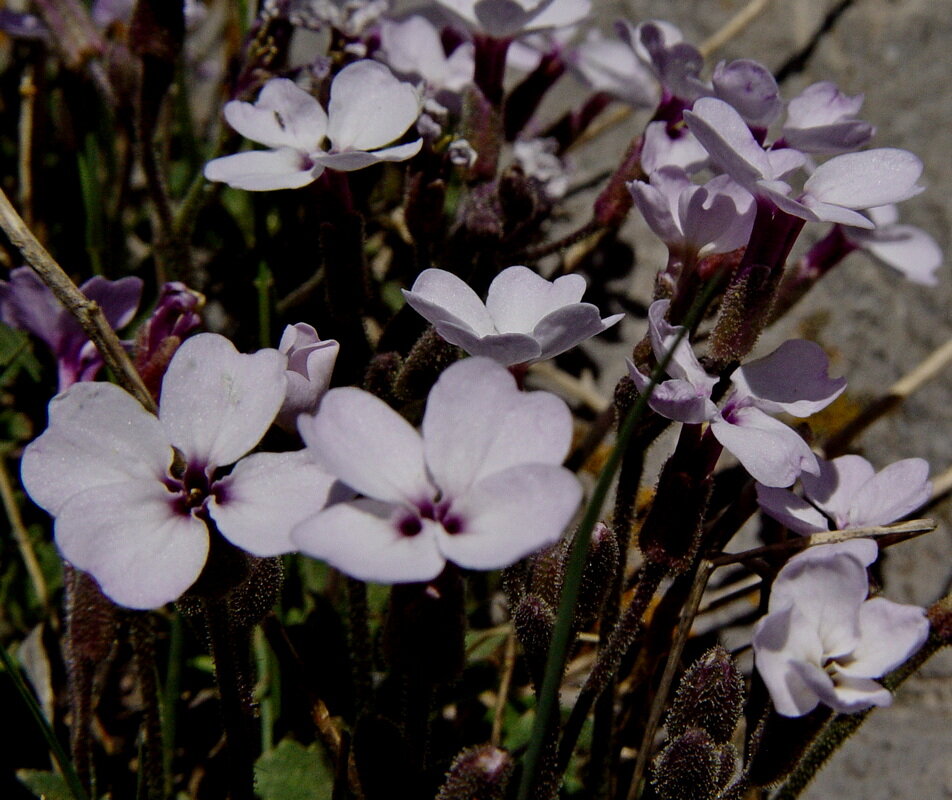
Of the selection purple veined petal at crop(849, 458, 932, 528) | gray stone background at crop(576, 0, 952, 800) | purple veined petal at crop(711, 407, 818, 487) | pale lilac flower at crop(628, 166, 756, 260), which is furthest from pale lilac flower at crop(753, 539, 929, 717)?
gray stone background at crop(576, 0, 952, 800)

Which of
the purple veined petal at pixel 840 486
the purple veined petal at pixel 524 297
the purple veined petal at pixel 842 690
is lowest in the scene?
the purple veined petal at pixel 840 486

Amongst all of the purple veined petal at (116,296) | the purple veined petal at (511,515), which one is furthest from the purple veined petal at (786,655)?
the purple veined petal at (116,296)

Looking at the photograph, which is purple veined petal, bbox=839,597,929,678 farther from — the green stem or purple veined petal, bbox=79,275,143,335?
purple veined petal, bbox=79,275,143,335

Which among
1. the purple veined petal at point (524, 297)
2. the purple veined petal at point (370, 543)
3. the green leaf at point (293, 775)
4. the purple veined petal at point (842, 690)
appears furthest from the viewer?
the green leaf at point (293, 775)

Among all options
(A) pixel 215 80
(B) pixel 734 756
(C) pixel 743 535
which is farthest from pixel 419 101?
(A) pixel 215 80

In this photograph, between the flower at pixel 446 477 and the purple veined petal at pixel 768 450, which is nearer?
the flower at pixel 446 477

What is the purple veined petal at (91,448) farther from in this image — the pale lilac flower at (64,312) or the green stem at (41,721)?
the pale lilac flower at (64,312)
